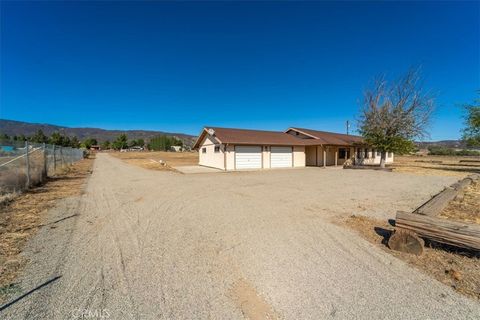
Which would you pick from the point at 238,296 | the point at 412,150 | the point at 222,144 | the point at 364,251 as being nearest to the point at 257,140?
the point at 222,144

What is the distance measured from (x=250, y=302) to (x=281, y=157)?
811 inches

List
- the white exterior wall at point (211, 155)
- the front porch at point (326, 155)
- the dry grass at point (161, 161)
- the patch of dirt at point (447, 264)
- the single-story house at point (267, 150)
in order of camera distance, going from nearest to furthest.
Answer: the patch of dirt at point (447, 264)
the single-story house at point (267, 150)
the white exterior wall at point (211, 155)
the dry grass at point (161, 161)
the front porch at point (326, 155)

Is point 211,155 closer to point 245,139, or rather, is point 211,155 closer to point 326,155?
point 245,139

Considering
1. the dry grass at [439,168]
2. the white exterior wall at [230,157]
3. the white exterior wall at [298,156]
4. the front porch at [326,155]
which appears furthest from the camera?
the front porch at [326,155]

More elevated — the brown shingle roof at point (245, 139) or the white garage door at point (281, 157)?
the brown shingle roof at point (245, 139)

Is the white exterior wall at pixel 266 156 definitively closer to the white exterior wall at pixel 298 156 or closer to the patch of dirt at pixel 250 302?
the white exterior wall at pixel 298 156

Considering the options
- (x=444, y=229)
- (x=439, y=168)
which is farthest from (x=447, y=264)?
(x=439, y=168)

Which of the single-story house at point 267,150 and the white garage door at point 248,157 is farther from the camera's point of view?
the white garage door at point 248,157

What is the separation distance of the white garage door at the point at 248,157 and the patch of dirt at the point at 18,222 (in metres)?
12.6

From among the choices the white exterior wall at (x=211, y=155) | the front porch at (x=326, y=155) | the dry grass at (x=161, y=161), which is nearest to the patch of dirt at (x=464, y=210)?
the white exterior wall at (x=211, y=155)

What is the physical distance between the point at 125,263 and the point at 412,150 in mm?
25320

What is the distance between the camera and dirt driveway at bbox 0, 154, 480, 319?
8.48ft

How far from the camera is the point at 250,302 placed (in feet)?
8.89

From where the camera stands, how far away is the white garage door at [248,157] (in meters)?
20.4
